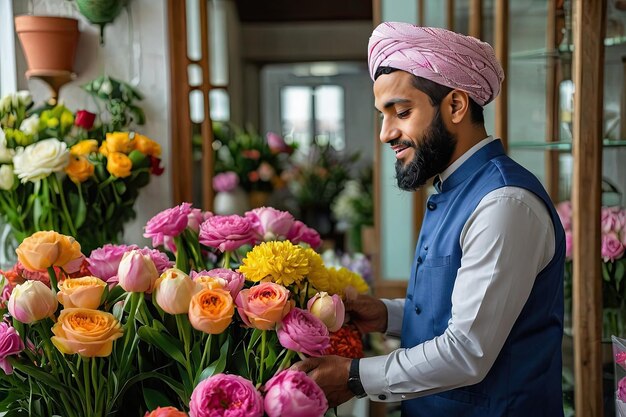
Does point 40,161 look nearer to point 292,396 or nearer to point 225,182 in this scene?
point 292,396

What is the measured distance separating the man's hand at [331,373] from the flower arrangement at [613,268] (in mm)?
956

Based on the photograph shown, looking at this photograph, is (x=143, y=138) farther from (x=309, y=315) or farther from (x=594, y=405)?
(x=594, y=405)

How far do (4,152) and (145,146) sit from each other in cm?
34

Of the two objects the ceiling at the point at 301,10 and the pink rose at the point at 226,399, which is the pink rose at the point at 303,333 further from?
the ceiling at the point at 301,10

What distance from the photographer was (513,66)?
2242mm

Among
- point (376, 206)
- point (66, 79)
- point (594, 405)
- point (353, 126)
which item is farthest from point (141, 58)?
point (353, 126)

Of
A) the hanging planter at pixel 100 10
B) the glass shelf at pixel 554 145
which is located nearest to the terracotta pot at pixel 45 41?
the hanging planter at pixel 100 10

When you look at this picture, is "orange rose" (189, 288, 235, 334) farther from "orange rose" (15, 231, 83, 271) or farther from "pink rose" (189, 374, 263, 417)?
"orange rose" (15, 231, 83, 271)

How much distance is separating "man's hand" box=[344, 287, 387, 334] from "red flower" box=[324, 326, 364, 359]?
10cm

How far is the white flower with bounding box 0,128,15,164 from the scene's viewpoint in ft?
5.38

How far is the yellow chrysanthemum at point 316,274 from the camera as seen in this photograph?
3.66 ft

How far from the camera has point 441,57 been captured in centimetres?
114

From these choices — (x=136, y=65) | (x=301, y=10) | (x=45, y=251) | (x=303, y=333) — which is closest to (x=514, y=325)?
(x=303, y=333)

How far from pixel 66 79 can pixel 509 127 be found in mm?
1331
